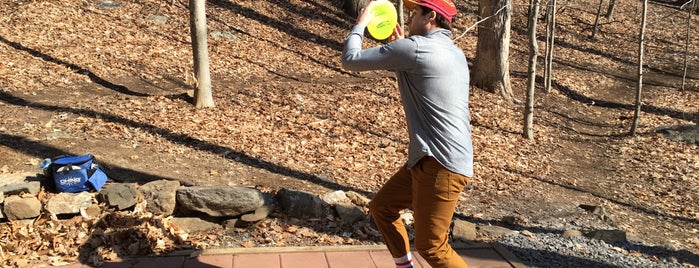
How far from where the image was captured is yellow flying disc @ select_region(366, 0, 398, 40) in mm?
3131

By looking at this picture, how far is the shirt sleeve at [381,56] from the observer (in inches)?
111

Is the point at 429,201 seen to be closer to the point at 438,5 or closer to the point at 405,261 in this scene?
the point at 405,261

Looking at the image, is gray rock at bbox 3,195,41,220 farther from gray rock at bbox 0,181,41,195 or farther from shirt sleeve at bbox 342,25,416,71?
shirt sleeve at bbox 342,25,416,71

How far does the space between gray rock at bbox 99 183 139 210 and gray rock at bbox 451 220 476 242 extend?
273 centimetres

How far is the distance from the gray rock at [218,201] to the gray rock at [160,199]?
66 mm

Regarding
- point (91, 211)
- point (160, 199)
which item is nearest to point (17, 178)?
point (91, 211)

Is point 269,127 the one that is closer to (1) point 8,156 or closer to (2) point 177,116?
(2) point 177,116

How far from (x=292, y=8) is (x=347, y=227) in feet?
41.8

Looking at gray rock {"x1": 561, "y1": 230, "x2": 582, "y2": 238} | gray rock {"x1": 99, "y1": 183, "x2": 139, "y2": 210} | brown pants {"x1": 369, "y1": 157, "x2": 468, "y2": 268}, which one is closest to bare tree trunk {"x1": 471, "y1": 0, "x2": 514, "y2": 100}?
gray rock {"x1": 561, "y1": 230, "x2": 582, "y2": 238}

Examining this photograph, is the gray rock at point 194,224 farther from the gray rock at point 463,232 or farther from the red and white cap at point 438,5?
the red and white cap at point 438,5

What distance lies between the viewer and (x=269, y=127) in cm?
843

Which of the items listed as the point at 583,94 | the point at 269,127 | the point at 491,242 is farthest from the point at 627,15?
the point at 491,242

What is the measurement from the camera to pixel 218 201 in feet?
16.1

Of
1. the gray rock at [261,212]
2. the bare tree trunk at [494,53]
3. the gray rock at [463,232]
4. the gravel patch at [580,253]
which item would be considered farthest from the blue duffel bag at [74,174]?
the bare tree trunk at [494,53]
